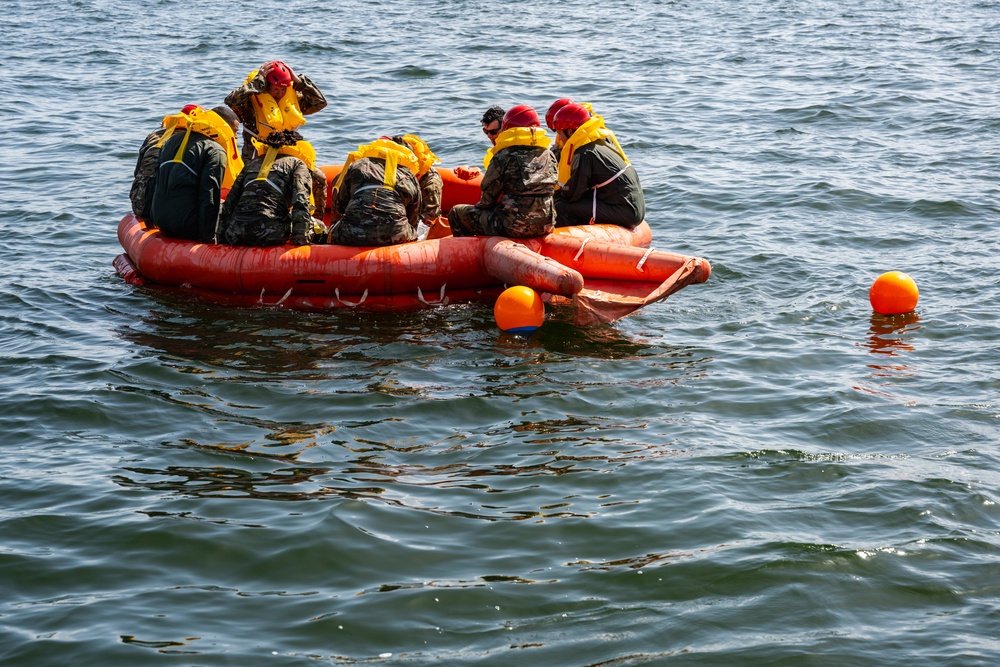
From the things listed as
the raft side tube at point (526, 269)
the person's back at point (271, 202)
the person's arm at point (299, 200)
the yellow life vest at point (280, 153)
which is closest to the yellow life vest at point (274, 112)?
the yellow life vest at point (280, 153)

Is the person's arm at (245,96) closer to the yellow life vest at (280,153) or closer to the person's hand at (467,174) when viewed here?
the yellow life vest at (280,153)

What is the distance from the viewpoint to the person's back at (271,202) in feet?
28.8

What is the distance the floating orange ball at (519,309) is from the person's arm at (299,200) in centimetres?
180

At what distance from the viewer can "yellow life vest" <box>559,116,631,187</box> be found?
9.35 m

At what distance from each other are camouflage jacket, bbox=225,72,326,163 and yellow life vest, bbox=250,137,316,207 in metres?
0.21

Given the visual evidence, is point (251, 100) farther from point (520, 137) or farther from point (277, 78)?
point (520, 137)

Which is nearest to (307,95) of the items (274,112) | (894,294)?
(274,112)

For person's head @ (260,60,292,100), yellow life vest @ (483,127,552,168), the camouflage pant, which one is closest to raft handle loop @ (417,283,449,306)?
the camouflage pant

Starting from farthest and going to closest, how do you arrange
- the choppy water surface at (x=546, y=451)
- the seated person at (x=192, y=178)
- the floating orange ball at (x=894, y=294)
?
the seated person at (x=192, y=178), the floating orange ball at (x=894, y=294), the choppy water surface at (x=546, y=451)

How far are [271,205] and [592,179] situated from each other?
2659 millimetres

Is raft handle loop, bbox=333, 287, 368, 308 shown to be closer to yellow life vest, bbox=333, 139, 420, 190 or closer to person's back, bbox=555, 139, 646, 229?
yellow life vest, bbox=333, 139, 420, 190

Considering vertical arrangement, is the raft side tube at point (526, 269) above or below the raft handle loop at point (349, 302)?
above

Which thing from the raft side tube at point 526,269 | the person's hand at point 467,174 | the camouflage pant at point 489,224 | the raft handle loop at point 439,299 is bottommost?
the raft handle loop at point 439,299

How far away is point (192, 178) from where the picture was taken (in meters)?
8.95
